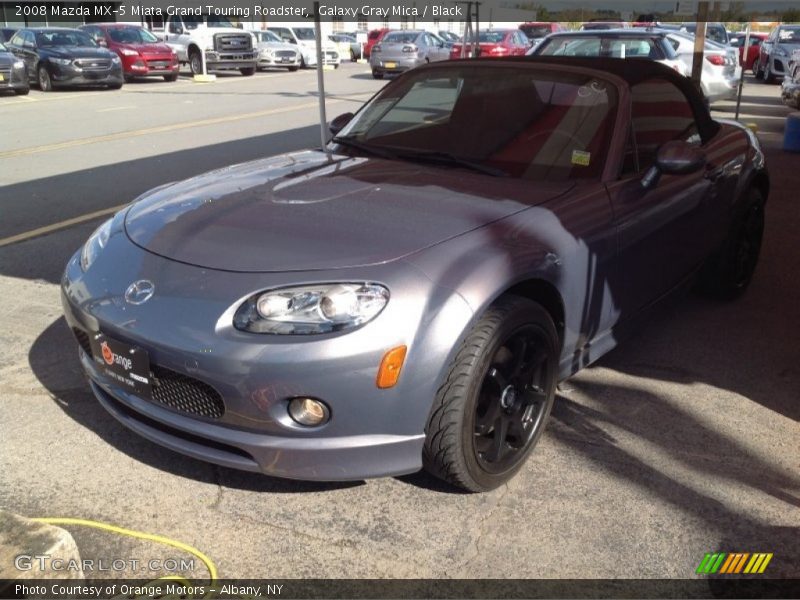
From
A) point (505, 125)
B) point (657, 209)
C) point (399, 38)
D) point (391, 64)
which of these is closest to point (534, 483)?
point (657, 209)

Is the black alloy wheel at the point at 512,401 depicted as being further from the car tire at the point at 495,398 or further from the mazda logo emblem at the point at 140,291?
the mazda logo emblem at the point at 140,291

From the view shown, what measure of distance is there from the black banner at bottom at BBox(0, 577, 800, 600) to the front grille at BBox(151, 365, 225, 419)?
1.77 feet

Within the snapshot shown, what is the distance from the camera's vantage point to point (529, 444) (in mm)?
3166

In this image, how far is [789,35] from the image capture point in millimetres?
21906

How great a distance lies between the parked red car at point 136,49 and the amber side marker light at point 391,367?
72.1 ft

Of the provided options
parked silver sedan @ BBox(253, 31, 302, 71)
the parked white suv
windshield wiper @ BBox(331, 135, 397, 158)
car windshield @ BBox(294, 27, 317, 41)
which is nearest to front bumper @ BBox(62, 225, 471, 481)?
windshield wiper @ BBox(331, 135, 397, 158)

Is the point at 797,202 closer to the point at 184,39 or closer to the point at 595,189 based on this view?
the point at 595,189

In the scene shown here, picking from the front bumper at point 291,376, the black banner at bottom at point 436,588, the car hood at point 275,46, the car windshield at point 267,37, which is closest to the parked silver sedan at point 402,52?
the car hood at point 275,46

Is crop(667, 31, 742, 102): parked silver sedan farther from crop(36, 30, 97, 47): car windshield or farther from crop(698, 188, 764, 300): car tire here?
crop(36, 30, 97, 47): car windshield

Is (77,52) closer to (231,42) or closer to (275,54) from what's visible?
(231,42)

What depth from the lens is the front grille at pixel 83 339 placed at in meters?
3.04

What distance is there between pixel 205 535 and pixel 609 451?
1634 millimetres

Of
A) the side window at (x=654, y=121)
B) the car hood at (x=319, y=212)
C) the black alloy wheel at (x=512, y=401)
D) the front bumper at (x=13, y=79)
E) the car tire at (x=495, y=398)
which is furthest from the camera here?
the front bumper at (x=13, y=79)

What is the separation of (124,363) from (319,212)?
0.91 metres
